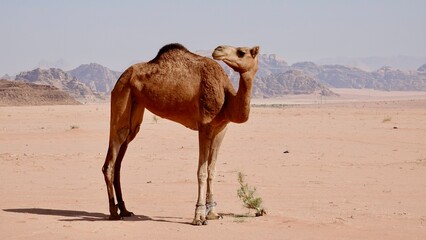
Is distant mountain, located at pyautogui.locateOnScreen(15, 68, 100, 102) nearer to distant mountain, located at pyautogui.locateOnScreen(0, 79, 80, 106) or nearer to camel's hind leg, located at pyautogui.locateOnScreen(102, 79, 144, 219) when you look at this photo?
distant mountain, located at pyautogui.locateOnScreen(0, 79, 80, 106)

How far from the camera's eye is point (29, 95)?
263 feet

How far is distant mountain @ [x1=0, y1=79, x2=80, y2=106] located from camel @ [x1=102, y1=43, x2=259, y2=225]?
6834cm

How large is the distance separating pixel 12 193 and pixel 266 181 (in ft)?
17.4

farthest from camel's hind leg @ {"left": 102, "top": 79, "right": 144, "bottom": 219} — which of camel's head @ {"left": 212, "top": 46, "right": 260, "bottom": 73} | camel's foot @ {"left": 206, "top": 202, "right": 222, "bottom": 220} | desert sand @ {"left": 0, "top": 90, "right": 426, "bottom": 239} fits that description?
camel's head @ {"left": 212, "top": 46, "right": 260, "bottom": 73}

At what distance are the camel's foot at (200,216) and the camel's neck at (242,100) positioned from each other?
133cm

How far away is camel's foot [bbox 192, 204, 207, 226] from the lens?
9.20 m

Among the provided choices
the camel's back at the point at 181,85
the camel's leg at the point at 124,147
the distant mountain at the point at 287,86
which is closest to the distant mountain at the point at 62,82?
the distant mountain at the point at 287,86

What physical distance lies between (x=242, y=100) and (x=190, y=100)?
0.88 m

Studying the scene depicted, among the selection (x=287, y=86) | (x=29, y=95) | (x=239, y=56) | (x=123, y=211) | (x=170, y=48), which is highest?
(x=170, y=48)

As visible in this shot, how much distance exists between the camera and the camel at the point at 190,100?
9.05 m

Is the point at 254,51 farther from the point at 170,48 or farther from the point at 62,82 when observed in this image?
the point at 62,82

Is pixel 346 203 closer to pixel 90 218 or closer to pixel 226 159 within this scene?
pixel 90 218

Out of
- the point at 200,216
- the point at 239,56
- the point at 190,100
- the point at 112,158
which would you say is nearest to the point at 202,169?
the point at 200,216

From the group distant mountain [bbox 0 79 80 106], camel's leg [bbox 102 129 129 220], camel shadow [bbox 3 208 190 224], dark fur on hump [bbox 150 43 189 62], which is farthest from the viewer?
distant mountain [bbox 0 79 80 106]
